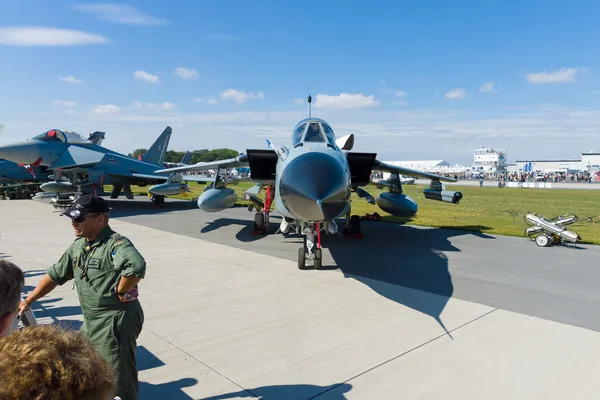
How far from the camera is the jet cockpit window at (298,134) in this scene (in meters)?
8.88

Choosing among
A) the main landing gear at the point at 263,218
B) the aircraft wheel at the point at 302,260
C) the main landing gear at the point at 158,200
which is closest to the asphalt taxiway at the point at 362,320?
the aircraft wheel at the point at 302,260

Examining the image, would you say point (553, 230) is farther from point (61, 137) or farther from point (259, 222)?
point (61, 137)

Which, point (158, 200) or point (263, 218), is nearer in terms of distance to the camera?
point (263, 218)

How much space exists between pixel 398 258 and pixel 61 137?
698 inches

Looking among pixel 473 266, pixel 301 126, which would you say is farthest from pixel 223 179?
pixel 473 266

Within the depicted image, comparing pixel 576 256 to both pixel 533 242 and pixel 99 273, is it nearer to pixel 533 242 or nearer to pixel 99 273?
pixel 533 242

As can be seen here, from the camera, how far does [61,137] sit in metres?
19.8

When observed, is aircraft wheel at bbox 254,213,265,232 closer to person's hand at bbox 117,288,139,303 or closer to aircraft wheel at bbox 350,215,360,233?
aircraft wheel at bbox 350,215,360,233

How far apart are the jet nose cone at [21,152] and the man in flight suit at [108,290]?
18513 millimetres

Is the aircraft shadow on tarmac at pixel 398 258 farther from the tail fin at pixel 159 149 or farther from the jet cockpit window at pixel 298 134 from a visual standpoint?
the tail fin at pixel 159 149

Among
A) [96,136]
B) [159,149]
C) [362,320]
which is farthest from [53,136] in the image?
[362,320]

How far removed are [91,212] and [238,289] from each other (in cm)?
412

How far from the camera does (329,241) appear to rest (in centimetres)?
1195

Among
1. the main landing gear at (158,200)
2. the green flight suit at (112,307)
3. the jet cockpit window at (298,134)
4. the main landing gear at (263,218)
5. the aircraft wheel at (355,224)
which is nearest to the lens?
the green flight suit at (112,307)
